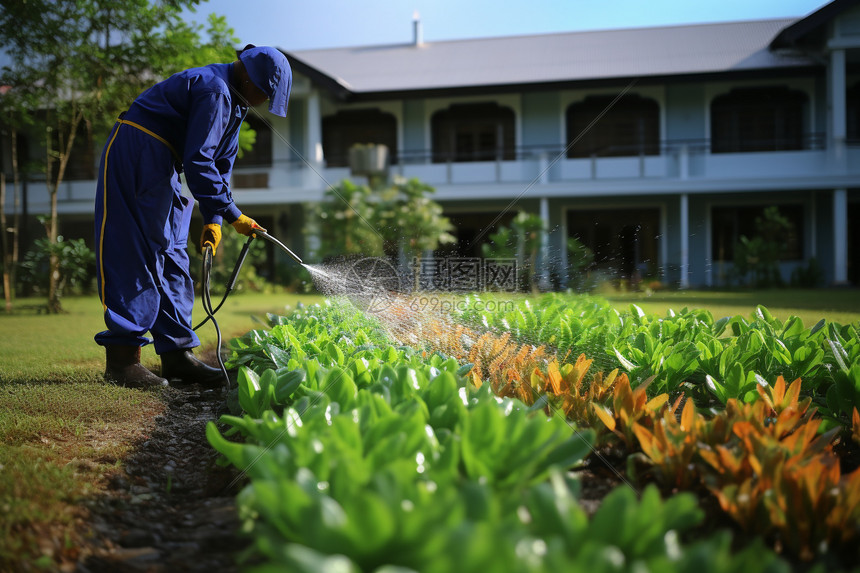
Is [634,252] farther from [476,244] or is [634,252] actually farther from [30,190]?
[30,190]

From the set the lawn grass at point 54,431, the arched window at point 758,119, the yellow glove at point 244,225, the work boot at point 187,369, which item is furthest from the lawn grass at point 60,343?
the arched window at point 758,119

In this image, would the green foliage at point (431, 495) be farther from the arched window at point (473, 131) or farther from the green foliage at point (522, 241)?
the arched window at point (473, 131)

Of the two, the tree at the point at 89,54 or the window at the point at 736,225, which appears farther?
the window at the point at 736,225

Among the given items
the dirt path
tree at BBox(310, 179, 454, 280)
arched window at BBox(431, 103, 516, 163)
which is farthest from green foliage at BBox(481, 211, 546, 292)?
the dirt path

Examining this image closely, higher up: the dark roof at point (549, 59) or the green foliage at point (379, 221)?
the dark roof at point (549, 59)

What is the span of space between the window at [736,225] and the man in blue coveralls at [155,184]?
15.4 metres

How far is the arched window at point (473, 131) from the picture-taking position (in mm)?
18125

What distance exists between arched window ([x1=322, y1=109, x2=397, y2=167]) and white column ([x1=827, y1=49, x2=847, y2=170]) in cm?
1049

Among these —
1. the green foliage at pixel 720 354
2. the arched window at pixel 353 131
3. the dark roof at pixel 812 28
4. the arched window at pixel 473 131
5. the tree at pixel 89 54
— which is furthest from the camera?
the arched window at pixel 353 131

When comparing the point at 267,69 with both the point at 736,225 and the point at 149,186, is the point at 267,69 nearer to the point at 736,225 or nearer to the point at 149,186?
the point at 149,186

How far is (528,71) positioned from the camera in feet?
56.7

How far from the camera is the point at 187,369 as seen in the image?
3.47m

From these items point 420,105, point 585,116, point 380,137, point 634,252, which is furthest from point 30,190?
point 634,252

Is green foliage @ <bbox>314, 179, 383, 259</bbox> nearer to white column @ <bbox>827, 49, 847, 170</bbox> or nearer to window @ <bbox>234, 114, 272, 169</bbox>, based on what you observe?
window @ <bbox>234, 114, 272, 169</bbox>
